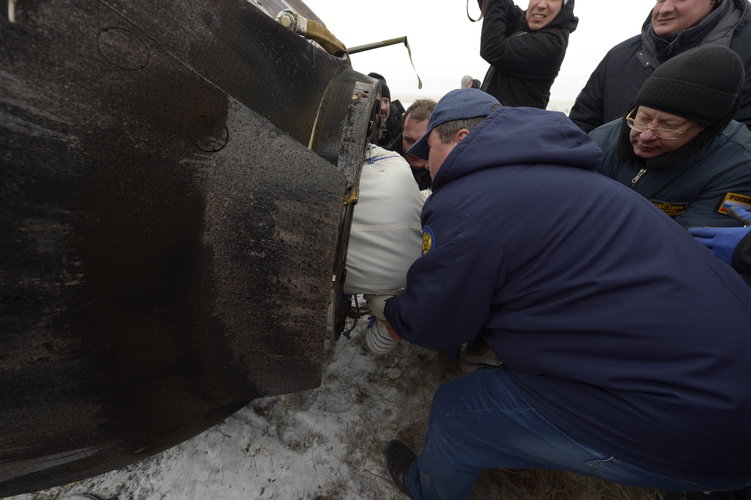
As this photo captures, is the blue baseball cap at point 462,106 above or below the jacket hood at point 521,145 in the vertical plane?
above

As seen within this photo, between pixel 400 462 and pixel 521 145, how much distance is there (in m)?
1.75

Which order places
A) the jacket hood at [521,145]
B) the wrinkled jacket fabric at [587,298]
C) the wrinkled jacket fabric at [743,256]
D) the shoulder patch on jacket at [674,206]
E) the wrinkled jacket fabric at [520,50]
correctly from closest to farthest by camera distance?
the wrinkled jacket fabric at [587,298] < the jacket hood at [521,145] < the wrinkled jacket fabric at [743,256] < the shoulder patch on jacket at [674,206] < the wrinkled jacket fabric at [520,50]

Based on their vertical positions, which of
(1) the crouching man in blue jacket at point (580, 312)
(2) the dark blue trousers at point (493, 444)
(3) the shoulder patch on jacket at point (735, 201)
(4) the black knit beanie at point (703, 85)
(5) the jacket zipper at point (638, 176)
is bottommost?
(2) the dark blue trousers at point (493, 444)

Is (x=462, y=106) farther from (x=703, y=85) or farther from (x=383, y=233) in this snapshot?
(x=703, y=85)

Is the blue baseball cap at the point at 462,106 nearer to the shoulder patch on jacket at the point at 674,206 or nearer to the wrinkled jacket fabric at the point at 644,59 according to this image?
the shoulder patch on jacket at the point at 674,206

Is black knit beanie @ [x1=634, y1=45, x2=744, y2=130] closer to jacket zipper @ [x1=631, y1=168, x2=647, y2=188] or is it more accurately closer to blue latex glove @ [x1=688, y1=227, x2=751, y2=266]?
jacket zipper @ [x1=631, y1=168, x2=647, y2=188]

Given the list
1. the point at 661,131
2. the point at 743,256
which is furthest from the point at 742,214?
the point at 661,131

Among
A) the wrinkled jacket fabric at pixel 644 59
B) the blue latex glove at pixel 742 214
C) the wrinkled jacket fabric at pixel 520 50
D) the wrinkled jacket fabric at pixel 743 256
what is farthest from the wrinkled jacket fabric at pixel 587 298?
the wrinkled jacket fabric at pixel 520 50

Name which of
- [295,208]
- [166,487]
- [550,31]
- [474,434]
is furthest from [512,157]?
[166,487]

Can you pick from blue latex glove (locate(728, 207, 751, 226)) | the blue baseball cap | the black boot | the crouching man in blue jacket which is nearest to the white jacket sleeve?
the crouching man in blue jacket

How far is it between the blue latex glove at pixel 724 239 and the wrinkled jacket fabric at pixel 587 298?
368mm

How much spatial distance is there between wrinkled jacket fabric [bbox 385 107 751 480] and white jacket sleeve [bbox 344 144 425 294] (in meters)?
0.18

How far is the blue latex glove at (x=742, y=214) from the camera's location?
1.49 metres

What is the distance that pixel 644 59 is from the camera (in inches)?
84.3
